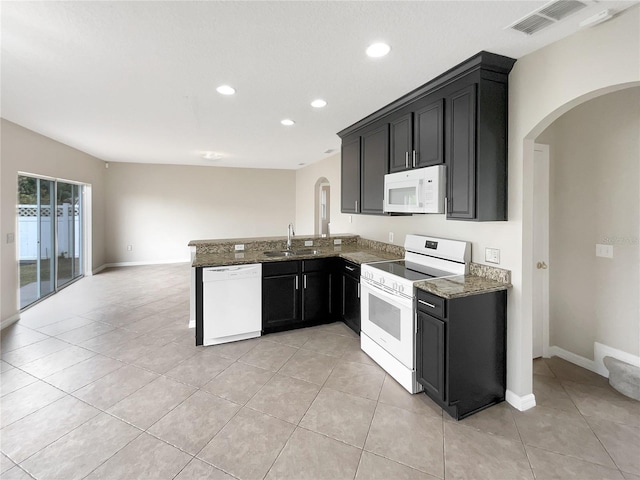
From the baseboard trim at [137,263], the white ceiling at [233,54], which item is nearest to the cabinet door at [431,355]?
the white ceiling at [233,54]

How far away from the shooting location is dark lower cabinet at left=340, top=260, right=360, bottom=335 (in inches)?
133

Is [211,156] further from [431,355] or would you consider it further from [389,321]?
[431,355]

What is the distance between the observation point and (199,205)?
7957 mm

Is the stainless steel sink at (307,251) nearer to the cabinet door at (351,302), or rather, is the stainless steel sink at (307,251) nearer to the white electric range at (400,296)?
the cabinet door at (351,302)

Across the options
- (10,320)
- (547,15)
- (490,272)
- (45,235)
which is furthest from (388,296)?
(45,235)

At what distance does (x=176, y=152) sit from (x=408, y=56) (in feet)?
16.8

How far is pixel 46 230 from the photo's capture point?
195 inches

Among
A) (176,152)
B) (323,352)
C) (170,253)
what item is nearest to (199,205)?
(170,253)

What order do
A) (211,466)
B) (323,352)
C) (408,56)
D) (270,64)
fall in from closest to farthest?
(211,466) → (408,56) → (270,64) → (323,352)

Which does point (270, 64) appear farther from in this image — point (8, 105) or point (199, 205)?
point (199, 205)

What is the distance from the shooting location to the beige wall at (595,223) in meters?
2.47

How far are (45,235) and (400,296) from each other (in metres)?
5.72

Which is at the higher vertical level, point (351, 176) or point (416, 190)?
point (351, 176)

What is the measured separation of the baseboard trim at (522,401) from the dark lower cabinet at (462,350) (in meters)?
0.06
